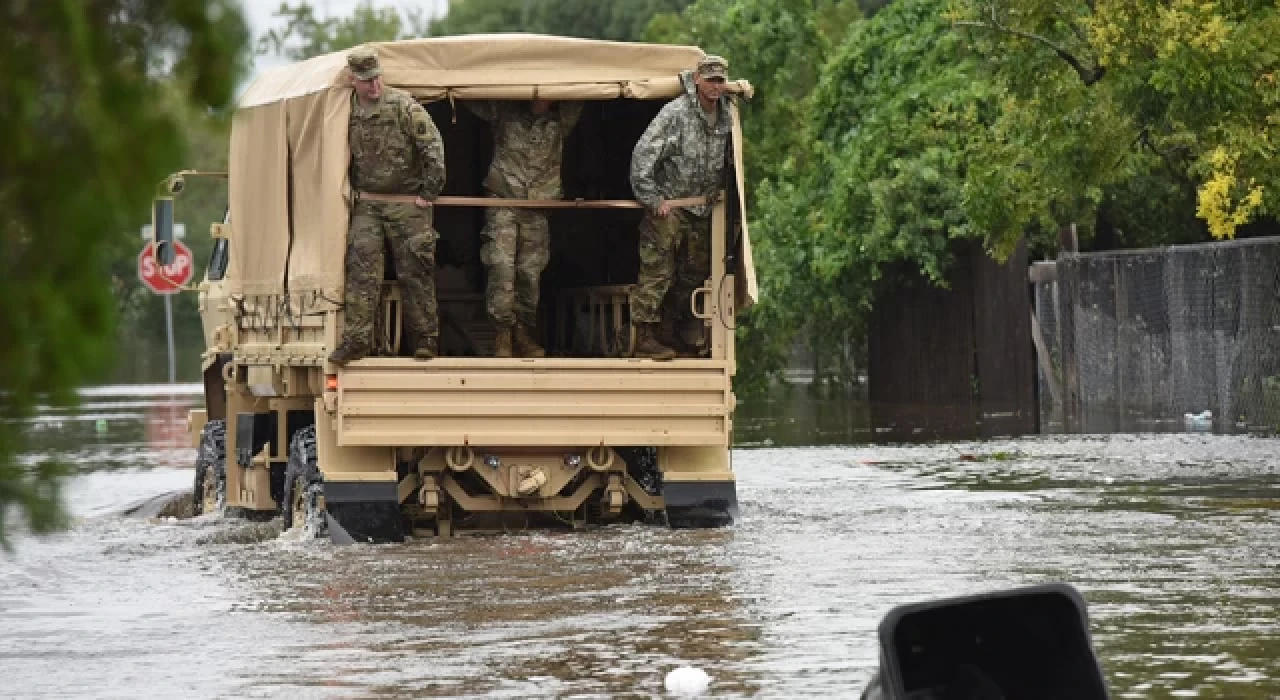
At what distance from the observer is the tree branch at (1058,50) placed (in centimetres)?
2255

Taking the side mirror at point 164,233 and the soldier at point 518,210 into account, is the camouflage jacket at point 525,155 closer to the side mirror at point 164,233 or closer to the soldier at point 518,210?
the soldier at point 518,210

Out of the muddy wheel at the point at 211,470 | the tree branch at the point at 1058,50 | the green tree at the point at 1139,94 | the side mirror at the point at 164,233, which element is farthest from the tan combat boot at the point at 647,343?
the tree branch at the point at 1058,50

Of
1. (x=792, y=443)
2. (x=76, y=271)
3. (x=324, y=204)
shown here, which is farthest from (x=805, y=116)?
(x=76, y=271)

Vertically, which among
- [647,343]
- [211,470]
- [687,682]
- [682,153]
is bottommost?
[687,682]

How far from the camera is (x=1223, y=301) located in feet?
77.3

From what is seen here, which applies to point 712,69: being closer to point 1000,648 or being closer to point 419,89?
point 419,89

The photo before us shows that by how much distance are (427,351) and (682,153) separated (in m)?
1.89

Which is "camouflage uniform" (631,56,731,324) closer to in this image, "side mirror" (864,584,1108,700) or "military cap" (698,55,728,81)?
"military cap" (698,55,728,81)

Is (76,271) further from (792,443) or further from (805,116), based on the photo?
(805,116)

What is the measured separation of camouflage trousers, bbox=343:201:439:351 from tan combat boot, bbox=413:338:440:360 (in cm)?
3

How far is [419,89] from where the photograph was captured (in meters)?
Result: 14.4

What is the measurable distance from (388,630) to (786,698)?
2577 millimetres

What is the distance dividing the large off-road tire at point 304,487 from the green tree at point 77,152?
1030 centimetres

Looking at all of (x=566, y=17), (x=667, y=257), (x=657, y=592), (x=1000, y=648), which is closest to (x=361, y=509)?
(x=667, y=257)
